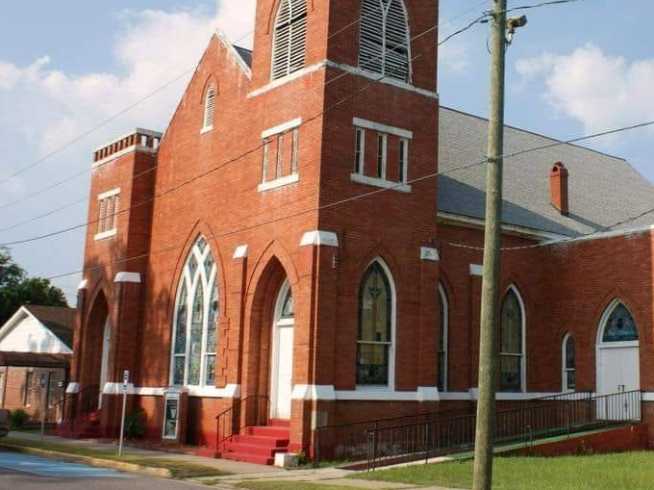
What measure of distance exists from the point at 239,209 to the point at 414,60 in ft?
20.6

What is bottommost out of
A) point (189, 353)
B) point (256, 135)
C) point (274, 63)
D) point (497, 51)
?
point (189, 353)

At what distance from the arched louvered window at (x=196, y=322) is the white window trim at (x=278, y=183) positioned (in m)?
3.72

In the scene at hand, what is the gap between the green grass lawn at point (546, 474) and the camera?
16.1 meters

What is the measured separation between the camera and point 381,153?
23156mm

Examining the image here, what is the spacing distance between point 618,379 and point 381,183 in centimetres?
882

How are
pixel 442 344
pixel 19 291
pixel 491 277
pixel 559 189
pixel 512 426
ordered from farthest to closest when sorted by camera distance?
pixel 19 291 < pixel 559 189 < pixel 512 426 < pixel 442 344 < pixel 491 277

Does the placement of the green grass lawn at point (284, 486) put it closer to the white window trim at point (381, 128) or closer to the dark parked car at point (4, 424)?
the white window trim at point (381, 128)

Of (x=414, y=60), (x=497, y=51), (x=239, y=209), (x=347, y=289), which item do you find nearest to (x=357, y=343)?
(x=347, y=289)

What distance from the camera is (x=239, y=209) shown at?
82.4 feet

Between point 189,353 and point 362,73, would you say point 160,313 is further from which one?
point 362,73

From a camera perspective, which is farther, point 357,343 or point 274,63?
point 274,63

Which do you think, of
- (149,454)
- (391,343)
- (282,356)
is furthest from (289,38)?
(149,454)

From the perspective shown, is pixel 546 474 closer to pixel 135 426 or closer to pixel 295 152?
pixel 295 152

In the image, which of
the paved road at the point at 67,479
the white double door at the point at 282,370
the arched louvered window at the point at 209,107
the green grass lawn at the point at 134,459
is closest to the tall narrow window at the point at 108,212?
the arched louvered window at the point at 209,107
